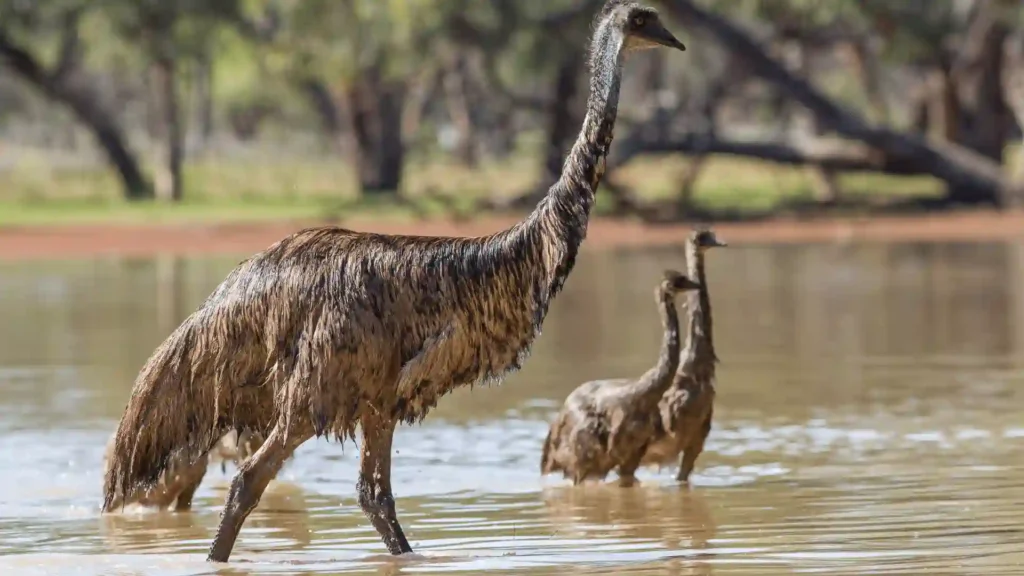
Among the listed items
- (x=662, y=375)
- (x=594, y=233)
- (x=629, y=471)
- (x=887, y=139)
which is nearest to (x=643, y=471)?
(x=629, y=471)

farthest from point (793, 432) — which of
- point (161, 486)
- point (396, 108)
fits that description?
point (396, 108)

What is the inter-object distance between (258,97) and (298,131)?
1413cm

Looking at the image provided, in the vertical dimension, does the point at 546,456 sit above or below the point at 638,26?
below

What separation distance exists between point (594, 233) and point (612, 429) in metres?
20.4

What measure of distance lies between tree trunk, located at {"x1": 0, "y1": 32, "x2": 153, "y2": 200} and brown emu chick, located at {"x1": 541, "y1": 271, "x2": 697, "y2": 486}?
31.0 meters

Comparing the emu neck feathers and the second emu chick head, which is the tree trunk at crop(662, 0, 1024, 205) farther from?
the emu neck feathers

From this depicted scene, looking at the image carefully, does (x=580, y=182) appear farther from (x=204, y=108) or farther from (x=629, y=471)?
(x=204, y=108)

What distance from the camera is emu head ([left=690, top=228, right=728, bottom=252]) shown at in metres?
11.3

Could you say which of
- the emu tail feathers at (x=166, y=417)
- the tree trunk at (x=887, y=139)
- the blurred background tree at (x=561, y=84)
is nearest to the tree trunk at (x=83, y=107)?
the blurred background tree at (x=561, y=84)

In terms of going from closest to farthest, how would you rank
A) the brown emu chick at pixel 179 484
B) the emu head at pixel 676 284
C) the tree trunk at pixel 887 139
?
the brown emu chick at pixel 179 484 → the emu head at pixel 676 284 → the tree trunk at pixel 887 139

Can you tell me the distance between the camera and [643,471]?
1095 cm

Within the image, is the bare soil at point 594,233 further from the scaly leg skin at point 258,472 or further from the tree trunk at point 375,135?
the scaly leg skin at point 258,472

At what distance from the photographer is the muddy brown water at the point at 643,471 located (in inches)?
326

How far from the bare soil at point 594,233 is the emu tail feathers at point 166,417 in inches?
804
